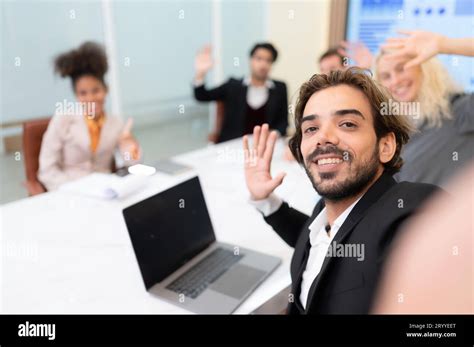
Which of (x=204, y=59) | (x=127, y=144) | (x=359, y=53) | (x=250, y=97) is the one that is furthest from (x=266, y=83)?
(x=359, y=53)

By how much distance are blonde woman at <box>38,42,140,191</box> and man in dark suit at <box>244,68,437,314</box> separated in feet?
4.25

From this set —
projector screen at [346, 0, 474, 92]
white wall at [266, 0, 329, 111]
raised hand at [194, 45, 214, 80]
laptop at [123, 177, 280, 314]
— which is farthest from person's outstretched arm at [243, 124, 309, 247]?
white wall at [266, 0, 329, 111]

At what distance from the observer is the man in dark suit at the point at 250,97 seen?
201 centimetres

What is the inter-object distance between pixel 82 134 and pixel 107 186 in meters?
0.45

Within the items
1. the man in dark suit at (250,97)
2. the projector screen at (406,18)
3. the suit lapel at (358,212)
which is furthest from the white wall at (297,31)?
the suit lapel at (358,212)

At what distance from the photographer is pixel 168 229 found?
1.00m

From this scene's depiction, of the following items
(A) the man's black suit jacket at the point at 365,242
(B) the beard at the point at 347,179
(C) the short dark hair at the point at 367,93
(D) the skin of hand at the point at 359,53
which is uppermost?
(D) the skin of hand at the point at 359,53

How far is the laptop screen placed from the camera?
915 millimetres

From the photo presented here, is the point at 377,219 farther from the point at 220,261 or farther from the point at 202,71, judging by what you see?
the point at 202,71

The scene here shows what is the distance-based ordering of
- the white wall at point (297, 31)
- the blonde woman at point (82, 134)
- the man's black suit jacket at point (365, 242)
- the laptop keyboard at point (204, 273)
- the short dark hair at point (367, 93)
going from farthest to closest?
the white wall at point (297, 31), the blonde woman at point (82, 134), the laptop keyboard at point (204, 273), the short dark hair at point (367, 93), the man's black suit jacket at point (365, 242)

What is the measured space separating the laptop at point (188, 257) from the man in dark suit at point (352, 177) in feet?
0.82

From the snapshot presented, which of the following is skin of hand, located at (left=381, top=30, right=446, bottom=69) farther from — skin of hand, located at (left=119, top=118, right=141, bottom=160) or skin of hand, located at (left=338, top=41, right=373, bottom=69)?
skin of hand, located at (left=119, top=118, right=141, bottom=160)

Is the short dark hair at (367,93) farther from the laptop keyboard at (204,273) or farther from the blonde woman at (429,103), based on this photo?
the laptop keyboard at (204,273)

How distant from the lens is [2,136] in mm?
2504
